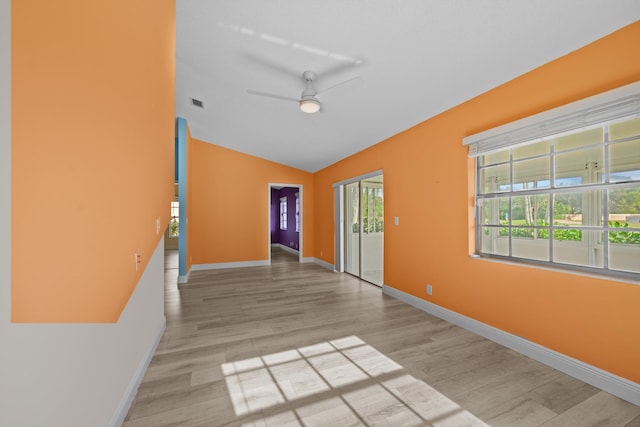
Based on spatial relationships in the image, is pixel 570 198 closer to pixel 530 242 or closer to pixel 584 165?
pixel 584 165

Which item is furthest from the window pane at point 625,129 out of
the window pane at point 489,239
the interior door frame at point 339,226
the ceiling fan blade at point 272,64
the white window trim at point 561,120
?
the interior door frame at point 339,226

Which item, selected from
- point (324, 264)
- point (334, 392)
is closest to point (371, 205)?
point (324, 264)

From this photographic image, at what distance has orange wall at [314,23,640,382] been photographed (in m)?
1.88

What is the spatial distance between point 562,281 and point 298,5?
121 inches

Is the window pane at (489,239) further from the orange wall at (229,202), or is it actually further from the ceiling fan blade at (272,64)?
the orange wall at (229,202)

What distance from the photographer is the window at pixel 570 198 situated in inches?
79.8

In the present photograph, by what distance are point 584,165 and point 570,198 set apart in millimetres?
1074

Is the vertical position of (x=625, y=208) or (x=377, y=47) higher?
(x=377, y=47)

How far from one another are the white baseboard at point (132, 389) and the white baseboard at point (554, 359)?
3162 mm

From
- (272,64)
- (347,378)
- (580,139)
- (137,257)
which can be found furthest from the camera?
(580,139)

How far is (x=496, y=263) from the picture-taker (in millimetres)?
2666

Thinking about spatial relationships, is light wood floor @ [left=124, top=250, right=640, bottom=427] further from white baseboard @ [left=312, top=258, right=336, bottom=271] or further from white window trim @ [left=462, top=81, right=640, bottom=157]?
white baseboard @ [left=312, top=258, right=336, bottom=271]

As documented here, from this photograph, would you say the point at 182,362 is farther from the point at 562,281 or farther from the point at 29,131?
the point at 562,281

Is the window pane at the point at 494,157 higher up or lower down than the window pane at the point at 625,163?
higher up
